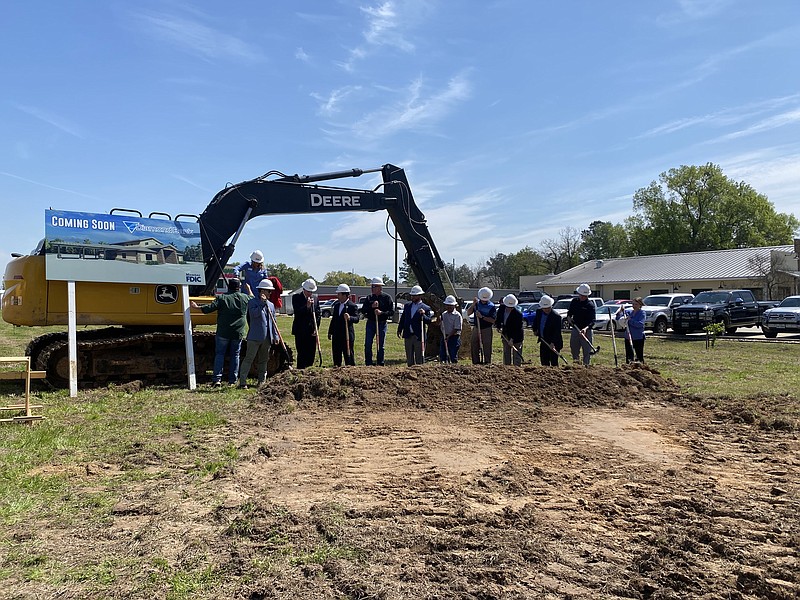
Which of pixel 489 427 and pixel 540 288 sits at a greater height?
pixel 540 288

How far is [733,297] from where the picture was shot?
24.8 meters

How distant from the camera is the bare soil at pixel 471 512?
140 inches

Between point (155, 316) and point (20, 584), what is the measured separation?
287 inches

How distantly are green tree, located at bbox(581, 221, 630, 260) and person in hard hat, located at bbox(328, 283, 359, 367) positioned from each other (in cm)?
7314

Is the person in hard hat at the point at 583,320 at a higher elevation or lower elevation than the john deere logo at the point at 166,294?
lower

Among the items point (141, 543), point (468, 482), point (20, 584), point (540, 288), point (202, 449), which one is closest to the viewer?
point (20, 584)

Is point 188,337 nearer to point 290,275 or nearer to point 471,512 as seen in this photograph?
point 471,512

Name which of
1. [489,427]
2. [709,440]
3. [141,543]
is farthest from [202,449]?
[709,440]

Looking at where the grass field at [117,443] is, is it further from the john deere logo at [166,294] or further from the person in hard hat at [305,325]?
the person in hard hat at [305,325]

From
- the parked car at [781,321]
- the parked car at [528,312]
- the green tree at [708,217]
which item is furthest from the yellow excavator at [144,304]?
the green tree at [708,217]

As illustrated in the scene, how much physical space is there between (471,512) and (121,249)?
7610 millimetres

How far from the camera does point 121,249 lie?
995cm

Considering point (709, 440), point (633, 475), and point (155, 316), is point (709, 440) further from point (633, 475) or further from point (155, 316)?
point (155, 316)

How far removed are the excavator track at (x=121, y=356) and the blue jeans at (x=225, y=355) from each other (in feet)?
1.75
